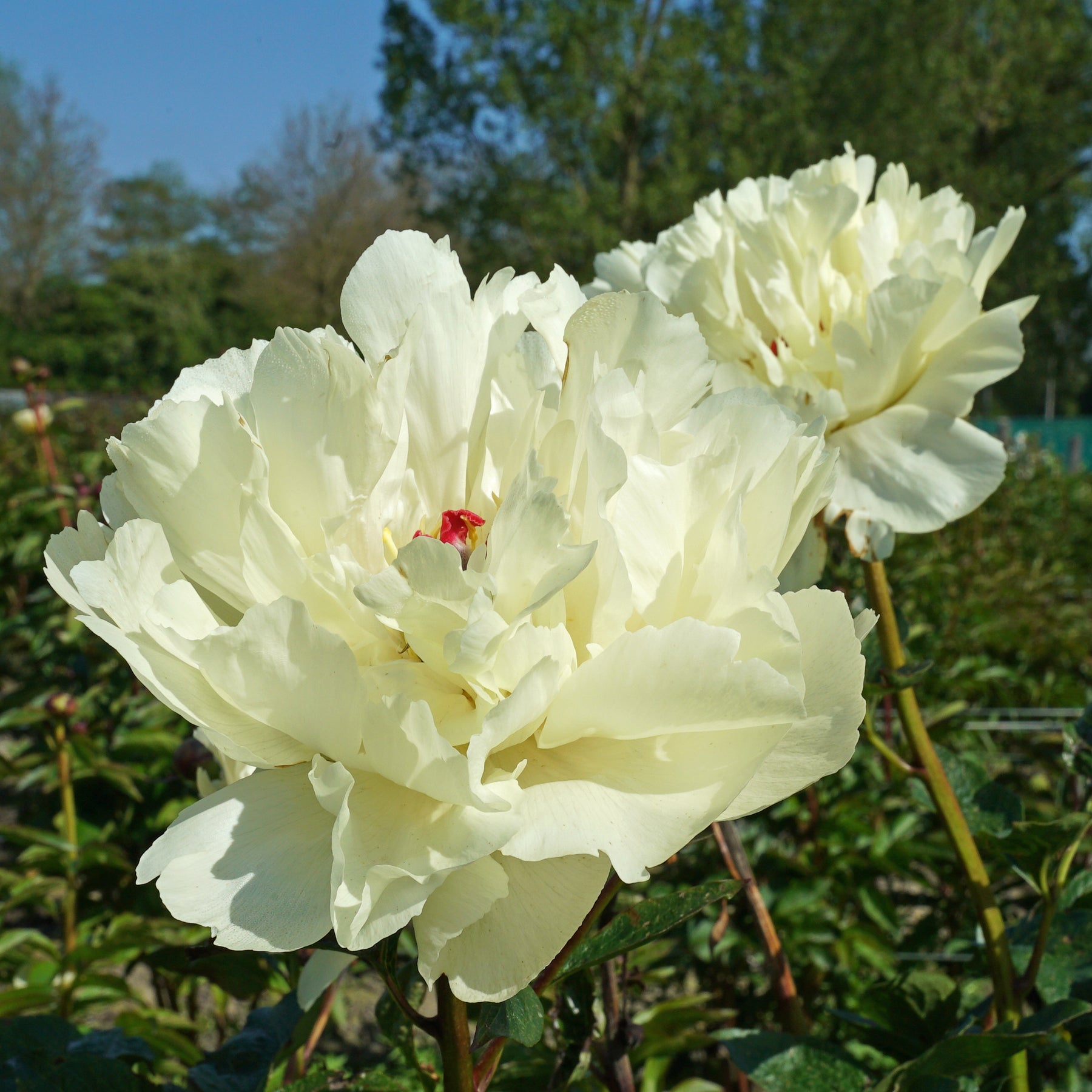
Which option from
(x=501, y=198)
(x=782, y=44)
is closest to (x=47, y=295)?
(x=501, y=198)

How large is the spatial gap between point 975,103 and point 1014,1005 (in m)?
16.9

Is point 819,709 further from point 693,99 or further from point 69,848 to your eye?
point 693,99

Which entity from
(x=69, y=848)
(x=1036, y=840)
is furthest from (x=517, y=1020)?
(x=69, y=848)

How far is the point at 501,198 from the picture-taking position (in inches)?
551

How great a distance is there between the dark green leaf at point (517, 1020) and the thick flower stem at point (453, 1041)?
11mm

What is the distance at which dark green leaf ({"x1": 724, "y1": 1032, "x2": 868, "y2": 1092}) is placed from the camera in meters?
0.65

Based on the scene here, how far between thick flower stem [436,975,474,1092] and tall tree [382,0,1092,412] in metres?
13.3

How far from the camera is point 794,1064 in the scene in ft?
2.19

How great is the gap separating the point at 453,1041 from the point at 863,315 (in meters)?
0.66

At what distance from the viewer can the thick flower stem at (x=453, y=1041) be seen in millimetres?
Result: 419

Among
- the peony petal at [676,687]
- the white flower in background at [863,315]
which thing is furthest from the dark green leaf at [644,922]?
the white flower in background at [863,315]

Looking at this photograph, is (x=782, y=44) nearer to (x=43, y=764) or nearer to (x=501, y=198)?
→ (x=501, y=198)

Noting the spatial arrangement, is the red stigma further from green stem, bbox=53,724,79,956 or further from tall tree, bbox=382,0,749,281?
tall tree, bbox=382,0,749,281

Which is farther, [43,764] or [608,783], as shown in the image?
[43,764]
